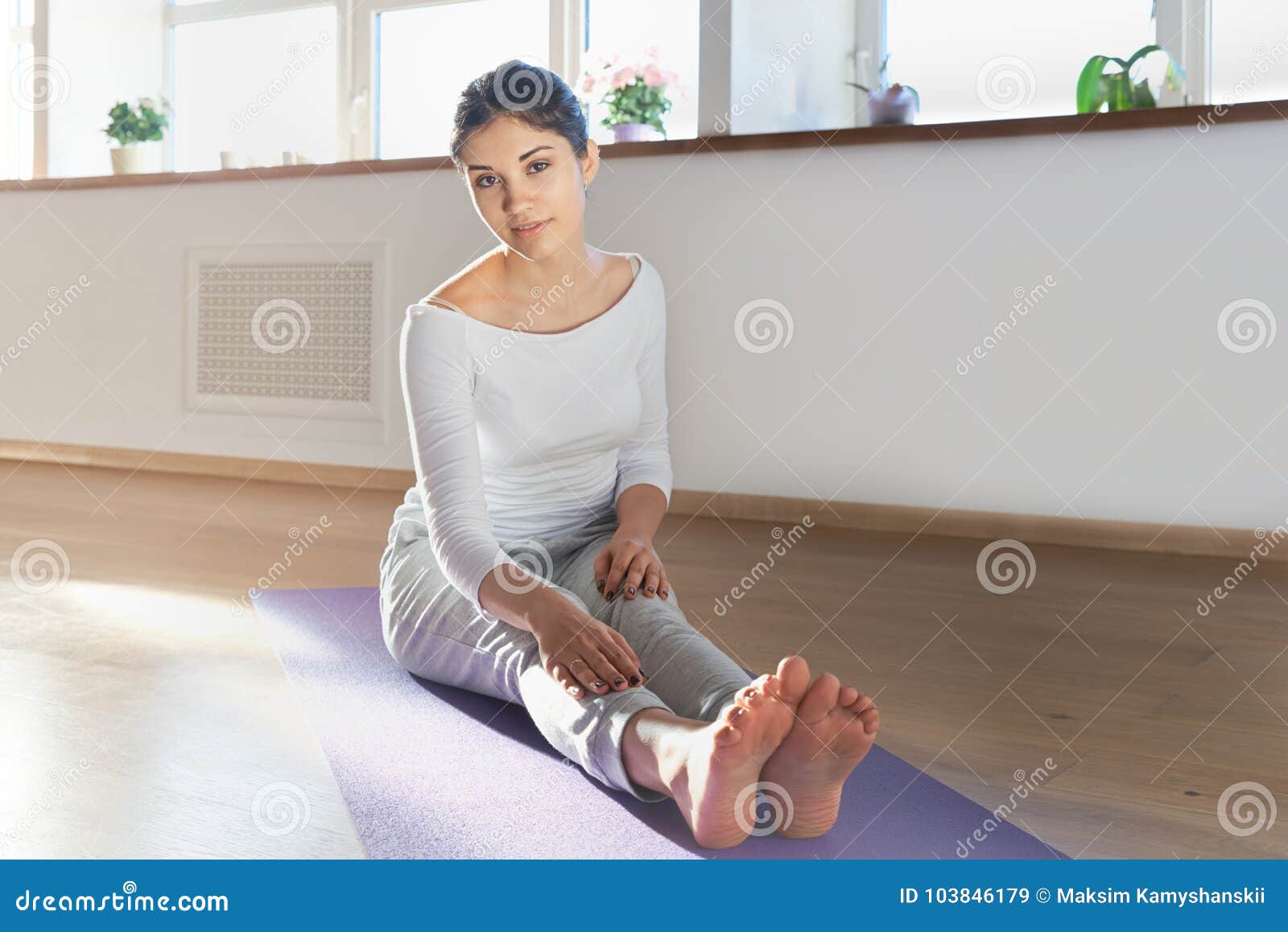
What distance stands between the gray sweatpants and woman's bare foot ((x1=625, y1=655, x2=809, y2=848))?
0.07 meters

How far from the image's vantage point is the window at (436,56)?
3.64 m

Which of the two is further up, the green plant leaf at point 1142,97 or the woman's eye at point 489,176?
the green plant leaf at point 1142,97

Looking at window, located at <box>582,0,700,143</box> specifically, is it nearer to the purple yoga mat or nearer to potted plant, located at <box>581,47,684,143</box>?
potted plant, located at <box>581,47,684,143</box>

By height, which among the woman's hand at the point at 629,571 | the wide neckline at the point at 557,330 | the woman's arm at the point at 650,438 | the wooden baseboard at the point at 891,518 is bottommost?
the wooden baseboard at the point at 891,518

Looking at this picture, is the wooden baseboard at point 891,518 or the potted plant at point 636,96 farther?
the potted plant at point 636,96

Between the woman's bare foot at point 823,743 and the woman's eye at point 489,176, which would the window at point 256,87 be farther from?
the woman's bare foot at point 823,743

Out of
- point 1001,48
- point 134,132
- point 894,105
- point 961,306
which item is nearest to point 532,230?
point 961,306

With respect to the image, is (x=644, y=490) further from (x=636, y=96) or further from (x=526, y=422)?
(x=636, y=96)

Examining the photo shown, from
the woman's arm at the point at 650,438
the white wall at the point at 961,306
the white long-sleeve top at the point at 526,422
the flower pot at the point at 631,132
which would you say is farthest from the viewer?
the flower pot at the point at 631,132

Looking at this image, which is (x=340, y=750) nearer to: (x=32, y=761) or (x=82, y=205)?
(x=32, y=761)

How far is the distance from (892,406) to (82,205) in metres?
2.75

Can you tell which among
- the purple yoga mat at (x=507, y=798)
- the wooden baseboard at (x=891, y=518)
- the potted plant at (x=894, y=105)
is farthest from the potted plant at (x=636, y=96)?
the purple yoga mat at (x=507, y=798)

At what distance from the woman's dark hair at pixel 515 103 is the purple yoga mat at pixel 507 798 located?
0.65m

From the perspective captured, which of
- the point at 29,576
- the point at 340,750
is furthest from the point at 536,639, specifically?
the point at 29,576
